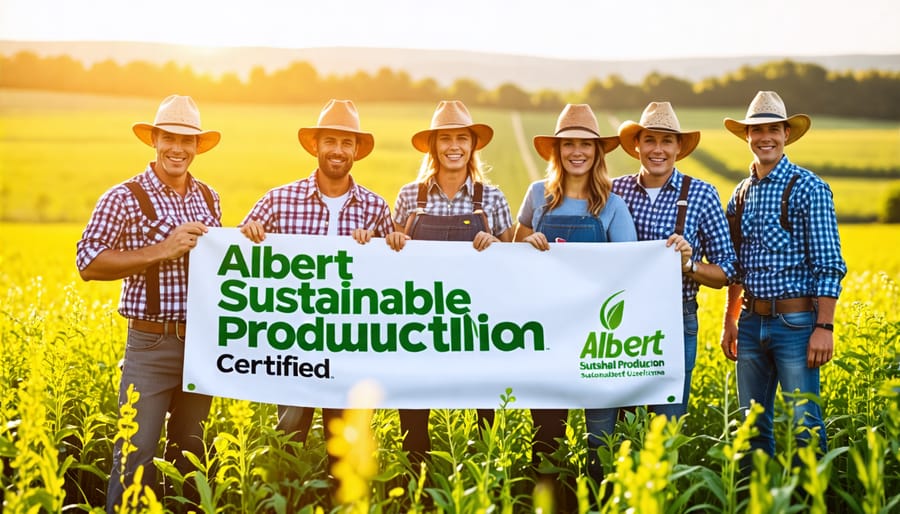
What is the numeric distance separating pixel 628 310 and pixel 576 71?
81.3m

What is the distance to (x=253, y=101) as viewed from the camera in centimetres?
7656

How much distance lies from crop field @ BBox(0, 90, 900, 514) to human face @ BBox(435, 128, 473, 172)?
66.2 inches

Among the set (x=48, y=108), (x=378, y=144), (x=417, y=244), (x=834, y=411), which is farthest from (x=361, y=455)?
(x=48, y=108)

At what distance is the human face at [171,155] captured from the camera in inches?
203

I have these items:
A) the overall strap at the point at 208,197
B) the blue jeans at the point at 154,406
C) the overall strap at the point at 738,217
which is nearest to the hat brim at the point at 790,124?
the overall strap at the point at 738,217

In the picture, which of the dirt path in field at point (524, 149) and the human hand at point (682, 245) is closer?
the human hand at point (682, 245)

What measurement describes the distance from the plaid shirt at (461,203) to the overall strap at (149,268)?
1.61 m

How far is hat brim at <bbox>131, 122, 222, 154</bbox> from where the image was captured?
5.21 meters

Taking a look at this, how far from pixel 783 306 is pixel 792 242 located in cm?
41

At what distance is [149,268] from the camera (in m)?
5.11

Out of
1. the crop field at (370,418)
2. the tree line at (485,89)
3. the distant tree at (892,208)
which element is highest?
the tree line at (485,89)

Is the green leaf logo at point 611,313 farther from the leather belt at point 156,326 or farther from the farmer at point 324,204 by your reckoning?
the leather belt at point 156,326

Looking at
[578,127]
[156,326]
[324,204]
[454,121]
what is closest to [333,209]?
[324,204]

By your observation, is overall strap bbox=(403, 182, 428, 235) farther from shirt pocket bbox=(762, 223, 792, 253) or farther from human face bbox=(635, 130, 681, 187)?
shirt pocket bbox=(762, 223, 792, 253)
